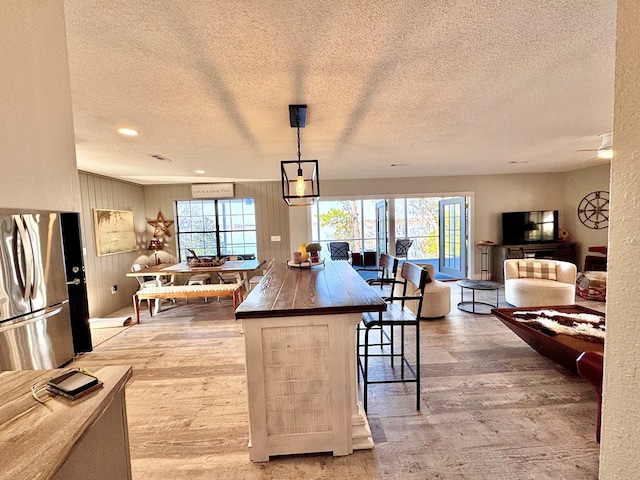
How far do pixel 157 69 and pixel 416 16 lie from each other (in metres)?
1.48

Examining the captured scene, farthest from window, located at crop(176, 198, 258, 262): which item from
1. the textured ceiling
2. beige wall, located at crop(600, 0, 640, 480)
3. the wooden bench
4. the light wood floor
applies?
beige wall, located at crop(600, 0, 640, 480)

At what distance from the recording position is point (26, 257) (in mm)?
2199

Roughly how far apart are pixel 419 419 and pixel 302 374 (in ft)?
3.25

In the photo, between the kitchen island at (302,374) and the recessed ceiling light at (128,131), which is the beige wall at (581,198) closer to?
the kitchen island at (302,374)

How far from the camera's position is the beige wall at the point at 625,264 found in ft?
2.11

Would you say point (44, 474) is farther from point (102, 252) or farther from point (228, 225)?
point (228, 225)

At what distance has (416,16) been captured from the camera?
1.36 metres

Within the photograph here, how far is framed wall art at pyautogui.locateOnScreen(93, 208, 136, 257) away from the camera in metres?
4.71

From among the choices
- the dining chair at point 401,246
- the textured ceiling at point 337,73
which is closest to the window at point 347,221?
the dining chair at point 401,246

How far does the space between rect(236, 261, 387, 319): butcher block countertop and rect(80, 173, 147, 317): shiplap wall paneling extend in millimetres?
3625

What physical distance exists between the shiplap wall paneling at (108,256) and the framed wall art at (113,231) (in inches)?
3.2

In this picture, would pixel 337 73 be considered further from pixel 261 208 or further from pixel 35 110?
pixel 261 208

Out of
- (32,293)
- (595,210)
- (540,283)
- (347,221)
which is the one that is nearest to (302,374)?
(32,293)

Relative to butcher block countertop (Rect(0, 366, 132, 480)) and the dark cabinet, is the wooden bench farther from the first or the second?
the dark cabinet
